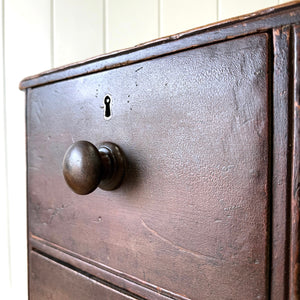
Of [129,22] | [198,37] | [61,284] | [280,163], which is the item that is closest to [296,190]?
[280,163]

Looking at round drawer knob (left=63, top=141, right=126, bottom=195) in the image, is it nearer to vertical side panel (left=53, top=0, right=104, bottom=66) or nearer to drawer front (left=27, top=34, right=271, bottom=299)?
drawer front (left=27, top=34, right=271, bottom=299)

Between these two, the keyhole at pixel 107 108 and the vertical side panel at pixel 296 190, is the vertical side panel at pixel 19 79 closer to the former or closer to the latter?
the keyhole at pixel 107 108

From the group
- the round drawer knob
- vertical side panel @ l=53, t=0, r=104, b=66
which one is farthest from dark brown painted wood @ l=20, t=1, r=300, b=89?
vertical side panel @ l=53, t=0, r=104, b=66

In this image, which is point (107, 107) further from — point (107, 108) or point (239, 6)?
point (239, 6)

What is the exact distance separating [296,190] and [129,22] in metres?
0.74

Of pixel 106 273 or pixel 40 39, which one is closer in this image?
pixel 106 273

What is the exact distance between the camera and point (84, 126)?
49 cm

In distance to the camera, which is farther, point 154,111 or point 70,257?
point 70,257

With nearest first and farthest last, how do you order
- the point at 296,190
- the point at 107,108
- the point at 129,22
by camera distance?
the point at 296,190, the point at 107,108, the point at 129,22

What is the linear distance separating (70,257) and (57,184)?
0.11m

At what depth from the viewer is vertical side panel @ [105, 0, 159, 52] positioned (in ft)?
3.00

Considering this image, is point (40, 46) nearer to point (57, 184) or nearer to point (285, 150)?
point (57, 184)

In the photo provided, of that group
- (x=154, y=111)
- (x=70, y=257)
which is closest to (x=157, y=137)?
(x=154, y=111)

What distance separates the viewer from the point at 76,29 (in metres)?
0.88
